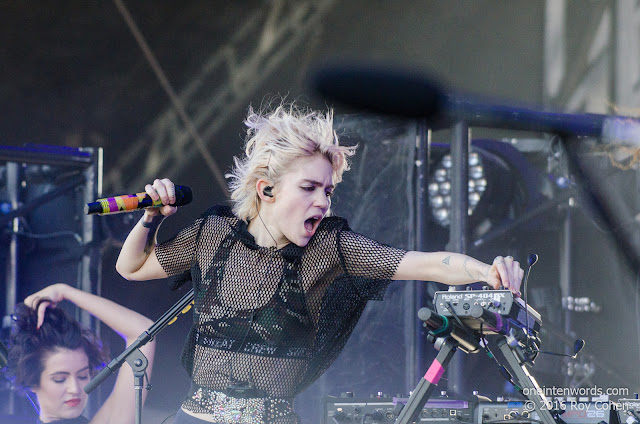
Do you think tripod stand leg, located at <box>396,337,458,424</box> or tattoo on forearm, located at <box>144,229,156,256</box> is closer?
tripod stand leg, located at <box>396,337,458,424</box>

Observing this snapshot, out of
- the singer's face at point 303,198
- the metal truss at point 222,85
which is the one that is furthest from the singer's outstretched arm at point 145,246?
the metal truss at point 222,85

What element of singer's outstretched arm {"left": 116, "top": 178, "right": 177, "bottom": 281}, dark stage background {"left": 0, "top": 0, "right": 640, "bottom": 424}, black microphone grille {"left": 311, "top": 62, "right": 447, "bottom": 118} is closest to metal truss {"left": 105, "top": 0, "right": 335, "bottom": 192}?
dark stage background {"left": 0, "top": 0, "right": 640, "bottom": 424}

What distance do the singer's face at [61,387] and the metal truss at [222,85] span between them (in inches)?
48.4

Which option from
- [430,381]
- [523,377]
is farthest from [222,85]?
[523,377]

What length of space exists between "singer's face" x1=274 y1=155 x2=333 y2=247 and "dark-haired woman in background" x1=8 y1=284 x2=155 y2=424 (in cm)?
188

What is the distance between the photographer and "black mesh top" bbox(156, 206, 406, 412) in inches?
72.8

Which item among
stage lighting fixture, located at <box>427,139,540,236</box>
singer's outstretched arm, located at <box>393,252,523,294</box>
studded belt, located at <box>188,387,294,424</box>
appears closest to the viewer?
singer's outstretched arm, located at <box>393,252,523,294</box>

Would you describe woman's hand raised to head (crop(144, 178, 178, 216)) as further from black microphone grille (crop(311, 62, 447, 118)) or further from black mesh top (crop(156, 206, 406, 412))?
black microphone grille (crop(311, 62, 447, 118))

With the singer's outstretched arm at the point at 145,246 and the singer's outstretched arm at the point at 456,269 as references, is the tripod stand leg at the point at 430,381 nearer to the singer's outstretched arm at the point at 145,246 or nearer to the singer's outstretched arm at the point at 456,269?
the singer's outstretched arm at the point at 456,269

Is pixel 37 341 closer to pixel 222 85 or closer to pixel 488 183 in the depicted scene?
pixel 222 85

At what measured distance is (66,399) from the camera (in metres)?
3.41

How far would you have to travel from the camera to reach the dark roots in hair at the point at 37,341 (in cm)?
341

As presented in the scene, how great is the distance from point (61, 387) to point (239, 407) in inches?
76.0

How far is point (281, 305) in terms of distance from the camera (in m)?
1.87
